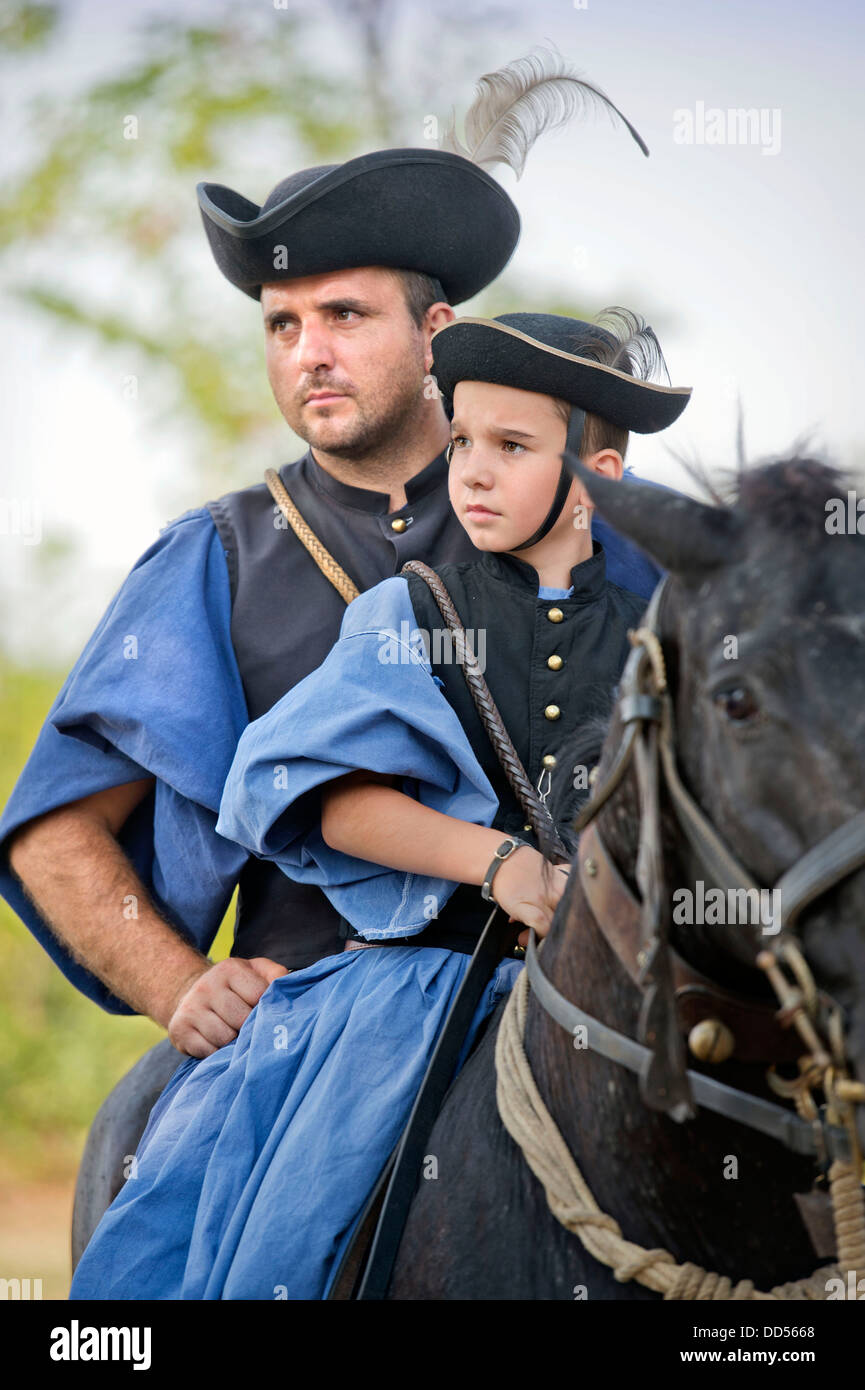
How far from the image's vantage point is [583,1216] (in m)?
2.01

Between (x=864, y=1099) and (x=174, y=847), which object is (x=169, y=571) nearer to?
(x=174, y=847)

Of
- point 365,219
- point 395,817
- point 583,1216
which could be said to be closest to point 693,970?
point 583,1216

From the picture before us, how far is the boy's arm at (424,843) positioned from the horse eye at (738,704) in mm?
837

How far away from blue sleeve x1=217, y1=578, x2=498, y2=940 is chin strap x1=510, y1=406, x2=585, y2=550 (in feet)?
1.01

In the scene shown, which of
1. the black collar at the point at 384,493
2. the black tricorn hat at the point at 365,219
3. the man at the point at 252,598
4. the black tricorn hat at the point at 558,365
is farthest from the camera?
the black collar at the point at 384,493

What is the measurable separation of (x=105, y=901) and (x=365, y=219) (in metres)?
1.97

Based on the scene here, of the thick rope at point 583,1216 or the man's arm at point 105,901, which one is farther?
the man's arm at point 105,901

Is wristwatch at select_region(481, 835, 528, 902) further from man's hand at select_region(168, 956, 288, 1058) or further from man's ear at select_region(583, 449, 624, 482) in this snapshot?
man's ear at select_region(583, 449, 624, 482)

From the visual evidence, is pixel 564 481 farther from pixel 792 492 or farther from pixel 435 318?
pixel 435 318

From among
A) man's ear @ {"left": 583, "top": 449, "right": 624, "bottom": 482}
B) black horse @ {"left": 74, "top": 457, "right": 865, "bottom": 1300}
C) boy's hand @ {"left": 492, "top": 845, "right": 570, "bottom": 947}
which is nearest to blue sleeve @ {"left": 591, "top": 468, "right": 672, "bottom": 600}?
man's ear @ {"left": 583, "top": 449, "right": 624, "bottom": 482}

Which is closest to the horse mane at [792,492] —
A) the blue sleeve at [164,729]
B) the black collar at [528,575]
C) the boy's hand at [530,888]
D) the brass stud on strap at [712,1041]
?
the brass stud on strap at [712,1041]

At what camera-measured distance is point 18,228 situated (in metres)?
11.5

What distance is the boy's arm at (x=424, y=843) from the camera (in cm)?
238

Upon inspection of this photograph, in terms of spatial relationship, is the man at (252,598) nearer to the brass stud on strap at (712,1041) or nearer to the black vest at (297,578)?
the black vest at (297,578)
